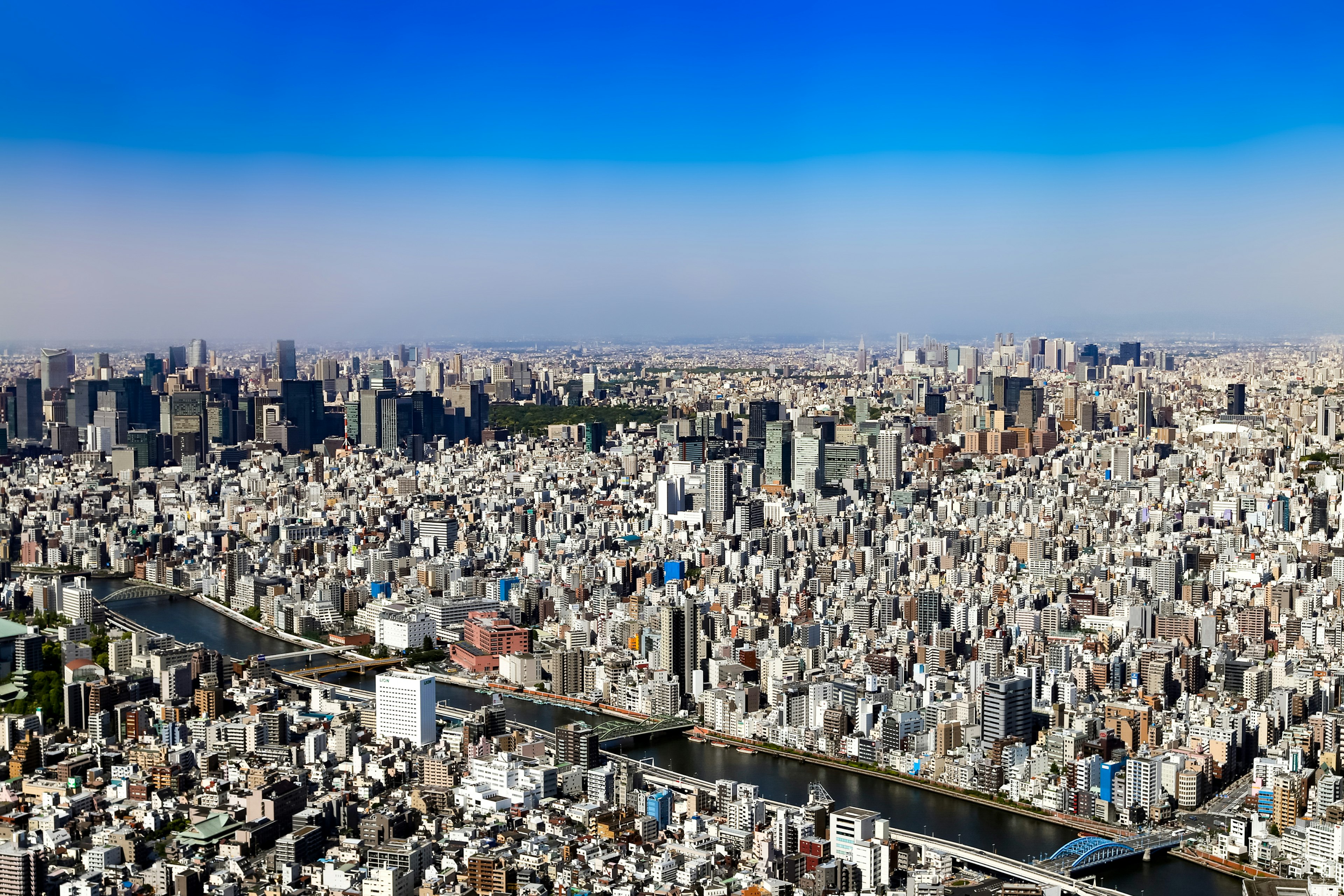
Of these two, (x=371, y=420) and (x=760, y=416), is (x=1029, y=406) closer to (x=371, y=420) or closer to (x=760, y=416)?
(x=760, y=416)

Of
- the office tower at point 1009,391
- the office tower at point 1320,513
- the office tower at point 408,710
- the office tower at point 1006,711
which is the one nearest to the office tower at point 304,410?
the office tower at point 1009,391

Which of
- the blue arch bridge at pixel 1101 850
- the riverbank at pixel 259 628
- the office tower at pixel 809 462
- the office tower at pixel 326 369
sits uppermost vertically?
the office tower at pixel 326 369

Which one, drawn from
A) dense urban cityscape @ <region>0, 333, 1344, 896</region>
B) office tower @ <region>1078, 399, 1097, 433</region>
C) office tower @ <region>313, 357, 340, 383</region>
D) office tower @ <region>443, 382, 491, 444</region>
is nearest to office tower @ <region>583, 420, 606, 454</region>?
dense urban cityscape @ <region>0, 333, 1344, 896</region>

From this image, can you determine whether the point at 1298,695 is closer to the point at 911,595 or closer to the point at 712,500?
the point at 911,595

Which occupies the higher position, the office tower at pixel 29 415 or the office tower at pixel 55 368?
the office tower at pixel 55 368

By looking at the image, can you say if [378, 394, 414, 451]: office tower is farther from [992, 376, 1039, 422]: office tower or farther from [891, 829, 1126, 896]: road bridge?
[891, 829, 1126, 896]: road bridge

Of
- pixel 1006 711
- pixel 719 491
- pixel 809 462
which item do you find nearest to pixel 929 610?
pixel 1006 711

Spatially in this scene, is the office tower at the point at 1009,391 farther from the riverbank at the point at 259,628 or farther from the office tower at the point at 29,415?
the office tower at the point at 29,415
